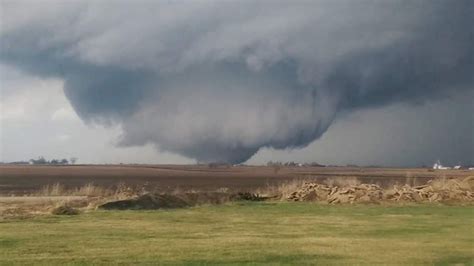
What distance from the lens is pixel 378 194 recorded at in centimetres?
4275

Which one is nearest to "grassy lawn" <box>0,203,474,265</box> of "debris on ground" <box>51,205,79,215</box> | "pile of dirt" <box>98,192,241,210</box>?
"debris on ground" <box>51,205,79,215</box>

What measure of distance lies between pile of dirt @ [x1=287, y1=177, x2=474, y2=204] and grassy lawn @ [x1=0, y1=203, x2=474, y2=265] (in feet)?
33.0

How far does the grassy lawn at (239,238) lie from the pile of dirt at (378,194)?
33.0ft

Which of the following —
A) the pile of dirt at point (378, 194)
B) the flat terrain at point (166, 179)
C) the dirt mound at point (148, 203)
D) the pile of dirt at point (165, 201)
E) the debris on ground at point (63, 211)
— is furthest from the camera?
the flat terrain at point (166, 179)

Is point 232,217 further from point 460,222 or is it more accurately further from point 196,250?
point 196,250

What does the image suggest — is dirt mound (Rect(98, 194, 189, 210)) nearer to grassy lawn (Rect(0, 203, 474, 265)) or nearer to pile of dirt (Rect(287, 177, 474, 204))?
grassy lawn (Rect(0, 203, 474, 265))

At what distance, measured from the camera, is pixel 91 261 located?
52.5 feet

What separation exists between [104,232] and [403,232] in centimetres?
1021

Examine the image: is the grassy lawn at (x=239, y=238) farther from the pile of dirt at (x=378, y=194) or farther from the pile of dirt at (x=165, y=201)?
the pile of dirt at (x=378, y=194)

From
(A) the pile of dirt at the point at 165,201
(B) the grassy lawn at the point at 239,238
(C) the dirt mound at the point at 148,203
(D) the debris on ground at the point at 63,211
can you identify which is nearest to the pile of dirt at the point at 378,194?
(A) the pile of dirt at the point at 165,201

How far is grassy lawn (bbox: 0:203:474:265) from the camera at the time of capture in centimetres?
1681

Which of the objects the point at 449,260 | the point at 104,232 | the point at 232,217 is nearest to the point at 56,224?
the point at 104,232

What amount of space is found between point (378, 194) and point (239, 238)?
2358 cm

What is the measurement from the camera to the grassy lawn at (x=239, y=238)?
662 inches
